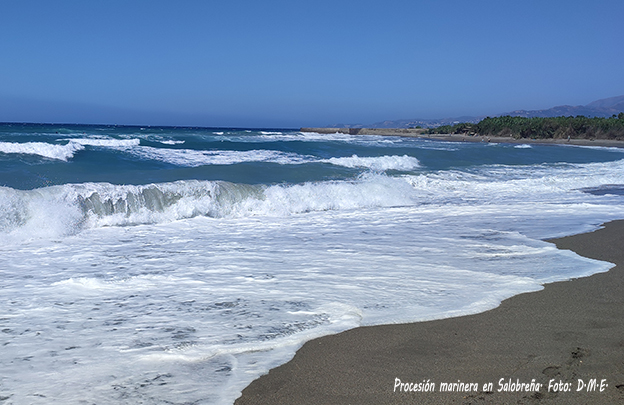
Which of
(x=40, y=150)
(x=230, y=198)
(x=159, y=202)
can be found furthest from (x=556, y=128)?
(x=159, y=202)

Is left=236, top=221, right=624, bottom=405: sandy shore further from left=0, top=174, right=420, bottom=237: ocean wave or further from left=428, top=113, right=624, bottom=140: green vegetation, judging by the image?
left=428, top=113, right=624, bottom=140: green vegetation

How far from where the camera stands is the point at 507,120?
63.5 metres

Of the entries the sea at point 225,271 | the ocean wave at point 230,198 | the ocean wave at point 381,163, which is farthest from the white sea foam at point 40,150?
the ocean wave at point 230,198

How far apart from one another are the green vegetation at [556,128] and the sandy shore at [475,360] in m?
53.1

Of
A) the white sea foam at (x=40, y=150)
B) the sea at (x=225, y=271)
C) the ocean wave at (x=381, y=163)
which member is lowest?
the sea at (x=225, y=271)

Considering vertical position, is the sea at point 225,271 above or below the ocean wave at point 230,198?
below

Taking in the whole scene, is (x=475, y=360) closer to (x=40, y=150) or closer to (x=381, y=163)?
(x=381, y=163)

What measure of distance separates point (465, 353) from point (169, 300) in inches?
92.8

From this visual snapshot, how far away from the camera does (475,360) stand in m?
2.76

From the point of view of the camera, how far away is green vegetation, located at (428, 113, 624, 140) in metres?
49.7

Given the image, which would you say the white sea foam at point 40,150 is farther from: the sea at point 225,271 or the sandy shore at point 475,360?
the sandy shore at point 475,360

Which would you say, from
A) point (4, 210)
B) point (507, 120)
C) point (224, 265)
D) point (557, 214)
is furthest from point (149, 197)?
point (507, 120)

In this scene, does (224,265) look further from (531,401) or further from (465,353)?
(531,401)

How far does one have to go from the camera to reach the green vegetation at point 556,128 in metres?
49.7
